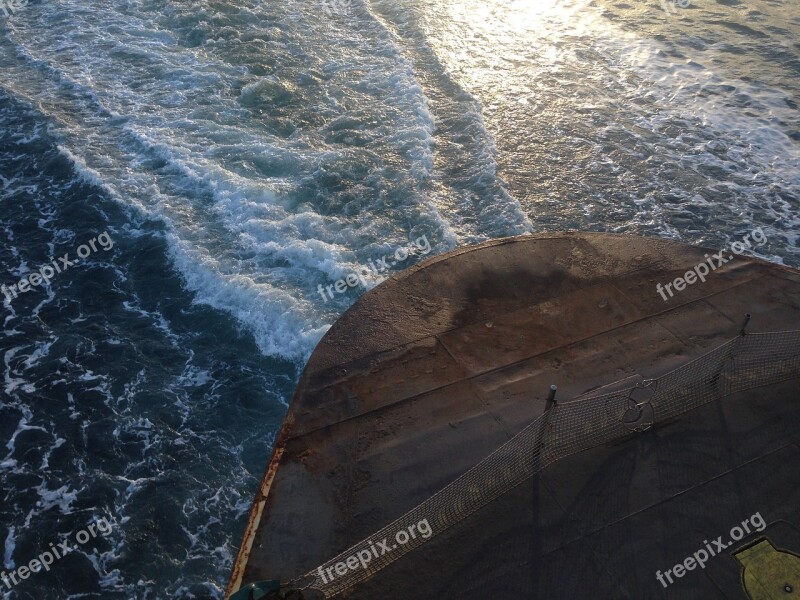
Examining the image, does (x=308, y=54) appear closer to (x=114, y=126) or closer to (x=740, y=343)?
(x=114, y=126)

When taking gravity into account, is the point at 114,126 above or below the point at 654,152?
below

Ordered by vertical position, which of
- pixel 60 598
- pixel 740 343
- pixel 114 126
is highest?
pixel 740 343

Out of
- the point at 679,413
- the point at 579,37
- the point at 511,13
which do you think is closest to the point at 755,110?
the point at 579,37
